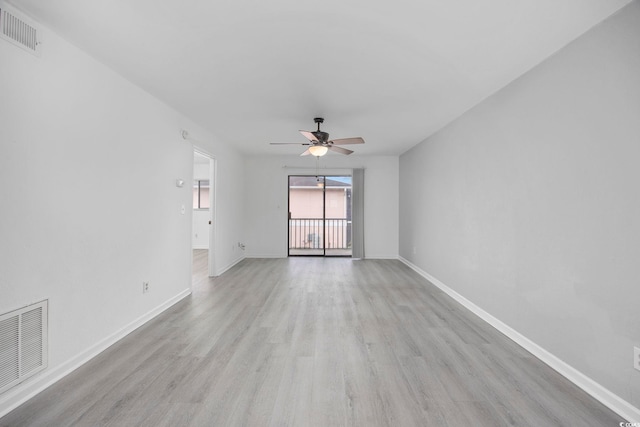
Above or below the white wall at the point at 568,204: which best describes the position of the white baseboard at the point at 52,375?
below

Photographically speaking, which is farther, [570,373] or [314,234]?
[314,234]

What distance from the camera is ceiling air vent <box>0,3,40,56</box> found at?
1.72 m

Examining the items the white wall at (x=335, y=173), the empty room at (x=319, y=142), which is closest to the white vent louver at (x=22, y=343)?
the empty room at (x=319, y=142)

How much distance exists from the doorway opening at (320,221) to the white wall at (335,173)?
3.82ft

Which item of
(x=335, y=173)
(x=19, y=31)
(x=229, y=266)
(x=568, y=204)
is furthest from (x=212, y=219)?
(x=568, y=204)

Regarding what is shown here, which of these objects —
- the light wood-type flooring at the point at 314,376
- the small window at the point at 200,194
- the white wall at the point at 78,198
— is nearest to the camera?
the light wood-type flooring at the point at 314,376

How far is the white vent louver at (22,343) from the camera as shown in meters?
1.69

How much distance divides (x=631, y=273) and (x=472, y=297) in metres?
1.89

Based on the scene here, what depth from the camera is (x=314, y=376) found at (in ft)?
6.84

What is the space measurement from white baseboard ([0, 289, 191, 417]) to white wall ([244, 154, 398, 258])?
13.6 ft

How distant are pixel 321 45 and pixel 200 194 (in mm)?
7793

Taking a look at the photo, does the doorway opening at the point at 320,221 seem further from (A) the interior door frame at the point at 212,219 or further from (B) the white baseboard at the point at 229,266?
(A) the interior door frame at the point at 212,219

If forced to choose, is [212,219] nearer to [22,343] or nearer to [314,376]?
[22,343]

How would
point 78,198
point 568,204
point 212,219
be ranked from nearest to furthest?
point 568,204 < point 78,198 < point 212,219
